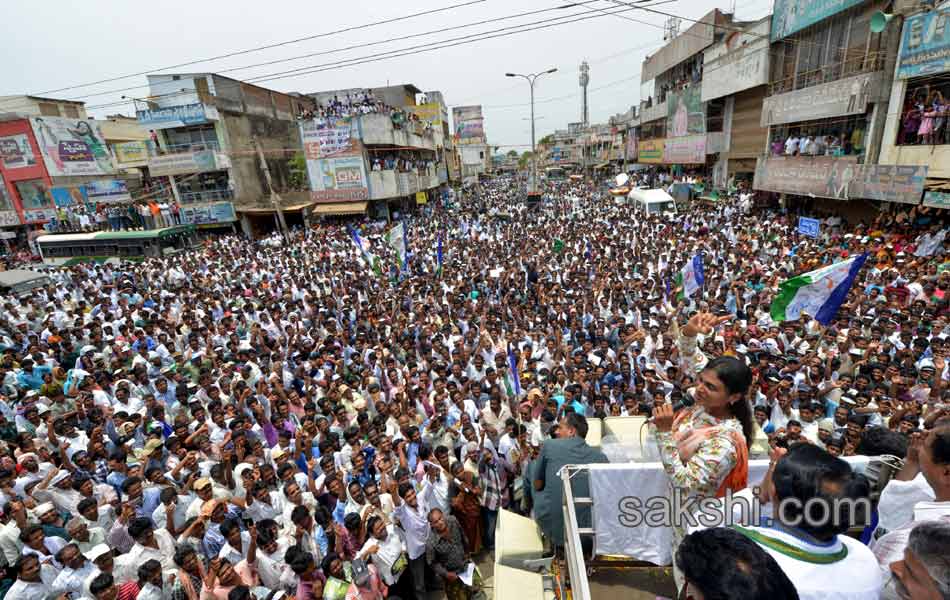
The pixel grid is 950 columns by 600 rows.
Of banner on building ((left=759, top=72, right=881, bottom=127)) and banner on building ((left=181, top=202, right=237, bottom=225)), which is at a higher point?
banner on building ((left=759, top=72, right=881, bottom=127))

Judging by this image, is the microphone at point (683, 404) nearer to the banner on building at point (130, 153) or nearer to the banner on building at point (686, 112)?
the banner on building at point (686, 112)

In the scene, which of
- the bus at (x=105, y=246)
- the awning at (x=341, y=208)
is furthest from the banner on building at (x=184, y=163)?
the awning at (x=341, y=208)

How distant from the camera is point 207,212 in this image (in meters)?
26.6

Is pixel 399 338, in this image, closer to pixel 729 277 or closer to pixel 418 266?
pixel 418 266

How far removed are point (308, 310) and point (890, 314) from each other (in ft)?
38.6

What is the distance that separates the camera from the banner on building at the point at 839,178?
12047 millimetres

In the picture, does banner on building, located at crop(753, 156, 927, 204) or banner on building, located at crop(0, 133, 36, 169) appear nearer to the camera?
banner on building, located at crop(753, 156, 927, 204)

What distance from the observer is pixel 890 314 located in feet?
24.1

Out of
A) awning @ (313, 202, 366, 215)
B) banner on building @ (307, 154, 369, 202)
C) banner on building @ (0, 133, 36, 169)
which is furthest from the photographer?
banner on building @ (0, 133, 36, 169)

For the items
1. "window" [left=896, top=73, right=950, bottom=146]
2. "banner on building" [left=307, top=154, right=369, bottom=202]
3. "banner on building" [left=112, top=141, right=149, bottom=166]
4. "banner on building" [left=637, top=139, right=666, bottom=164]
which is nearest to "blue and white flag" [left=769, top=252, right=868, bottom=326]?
"window" [left=896, top=73, right=950, bottom=146]

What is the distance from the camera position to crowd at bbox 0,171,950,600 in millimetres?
3188

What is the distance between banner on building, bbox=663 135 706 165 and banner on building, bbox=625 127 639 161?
11464mm

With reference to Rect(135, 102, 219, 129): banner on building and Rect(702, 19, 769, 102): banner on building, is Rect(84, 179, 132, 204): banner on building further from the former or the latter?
Rect(702, 19, 769, 102): banner on building

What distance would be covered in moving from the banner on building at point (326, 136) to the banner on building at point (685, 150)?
71.0ft
